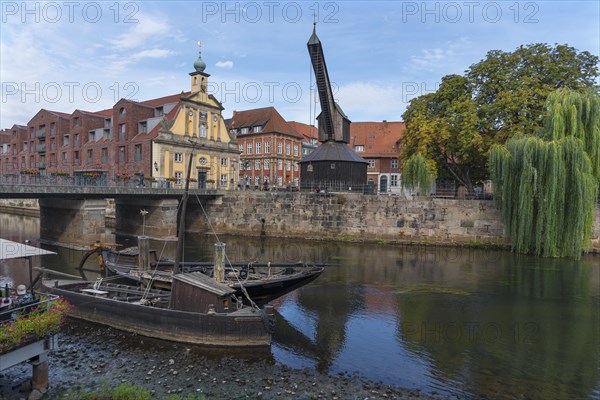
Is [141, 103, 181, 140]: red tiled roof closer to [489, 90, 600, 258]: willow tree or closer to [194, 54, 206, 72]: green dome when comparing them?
[194, 54, 206, 72]: green dome

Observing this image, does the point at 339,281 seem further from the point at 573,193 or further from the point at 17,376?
the point at 573,193

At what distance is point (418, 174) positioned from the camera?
38.1m

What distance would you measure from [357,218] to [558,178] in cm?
1651

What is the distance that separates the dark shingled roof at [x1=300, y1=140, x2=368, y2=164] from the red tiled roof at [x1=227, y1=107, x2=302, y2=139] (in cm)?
2354

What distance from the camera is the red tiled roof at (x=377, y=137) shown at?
64750 millimetres

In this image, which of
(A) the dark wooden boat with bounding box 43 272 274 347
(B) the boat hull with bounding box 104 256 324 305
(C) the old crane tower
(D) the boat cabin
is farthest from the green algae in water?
(C) the old crane tower

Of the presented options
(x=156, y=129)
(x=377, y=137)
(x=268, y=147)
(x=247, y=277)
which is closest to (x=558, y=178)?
(x=247, y=277)

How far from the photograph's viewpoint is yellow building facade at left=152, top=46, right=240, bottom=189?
46.0 m

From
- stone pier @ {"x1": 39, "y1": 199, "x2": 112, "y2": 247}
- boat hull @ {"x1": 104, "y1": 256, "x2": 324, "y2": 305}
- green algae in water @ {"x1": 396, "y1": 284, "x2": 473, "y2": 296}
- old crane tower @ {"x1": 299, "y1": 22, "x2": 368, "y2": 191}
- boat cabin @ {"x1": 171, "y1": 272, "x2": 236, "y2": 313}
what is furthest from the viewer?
old crane tower @ {"x1": 299, "y1": 22, "x2": 368, "y2": 191}

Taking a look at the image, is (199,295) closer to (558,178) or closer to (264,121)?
(558,178)

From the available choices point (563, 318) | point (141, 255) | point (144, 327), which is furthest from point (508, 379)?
point (141, 255)

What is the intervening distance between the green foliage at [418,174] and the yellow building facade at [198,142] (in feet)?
66.0

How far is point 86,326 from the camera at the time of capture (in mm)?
15250

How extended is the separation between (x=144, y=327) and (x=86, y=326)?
267 centimetres
